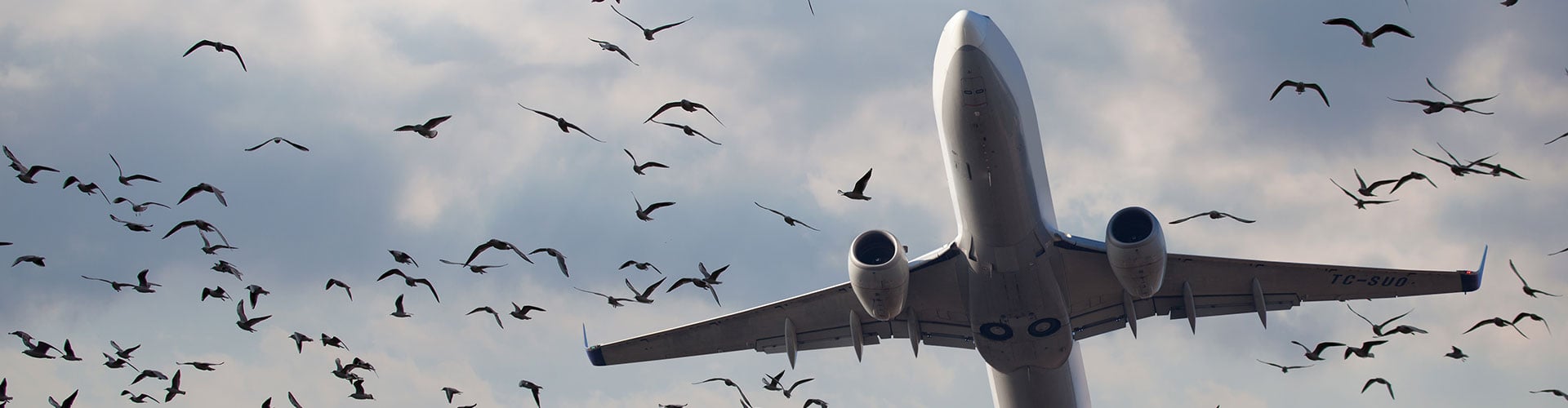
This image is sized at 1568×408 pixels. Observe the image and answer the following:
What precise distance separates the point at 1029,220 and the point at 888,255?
3.11 m

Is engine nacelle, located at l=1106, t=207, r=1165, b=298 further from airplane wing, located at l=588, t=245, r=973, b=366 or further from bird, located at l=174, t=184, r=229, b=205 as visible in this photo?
bird, located at l=174, t=184, r=229, b=205

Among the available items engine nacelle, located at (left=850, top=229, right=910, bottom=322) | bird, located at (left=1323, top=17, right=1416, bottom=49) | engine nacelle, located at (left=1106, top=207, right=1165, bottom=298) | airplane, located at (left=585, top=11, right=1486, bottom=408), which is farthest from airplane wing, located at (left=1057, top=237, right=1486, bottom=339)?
bird, located at (left=1323, top=17, right=1416, bottom=49)

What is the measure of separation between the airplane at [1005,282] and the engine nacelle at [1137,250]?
1.3 inches

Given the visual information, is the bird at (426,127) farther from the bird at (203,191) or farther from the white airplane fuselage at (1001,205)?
the white airplane fuselage at (1001,205)

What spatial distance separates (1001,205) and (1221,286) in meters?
7.84

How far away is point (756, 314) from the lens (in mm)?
28844

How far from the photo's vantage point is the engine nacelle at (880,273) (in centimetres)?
2347

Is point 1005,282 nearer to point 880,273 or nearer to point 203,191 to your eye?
point 880,273

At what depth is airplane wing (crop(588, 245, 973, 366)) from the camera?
27.1m

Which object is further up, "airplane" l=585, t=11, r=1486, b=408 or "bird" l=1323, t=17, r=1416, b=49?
"airplane" l=585, t=11, r=1486, b=408

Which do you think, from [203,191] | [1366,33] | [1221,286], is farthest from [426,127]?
[1221,286]

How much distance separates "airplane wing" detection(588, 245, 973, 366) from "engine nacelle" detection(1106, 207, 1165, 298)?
4239mm

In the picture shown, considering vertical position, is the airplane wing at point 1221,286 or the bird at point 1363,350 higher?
the airplane wing at point 1221,286

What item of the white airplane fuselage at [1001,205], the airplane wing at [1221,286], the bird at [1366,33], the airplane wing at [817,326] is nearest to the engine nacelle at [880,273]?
the white airplane fuselage at [1001,205]
